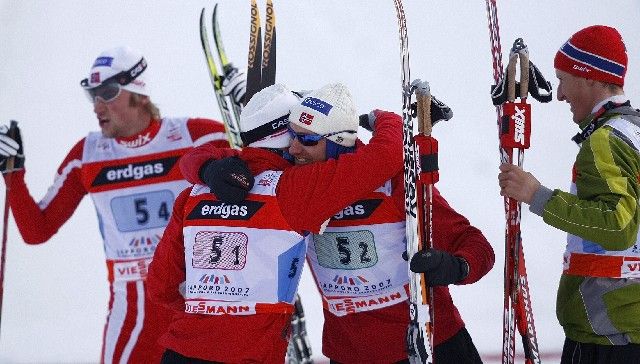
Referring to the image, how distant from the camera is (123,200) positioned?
379 centimetres

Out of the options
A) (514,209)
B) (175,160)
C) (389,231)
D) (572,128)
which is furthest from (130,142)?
(572,128)

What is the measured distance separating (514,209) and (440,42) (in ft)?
12.3

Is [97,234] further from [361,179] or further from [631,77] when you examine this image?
[361,179]

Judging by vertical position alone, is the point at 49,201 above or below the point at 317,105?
below

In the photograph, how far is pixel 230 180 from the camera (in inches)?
106

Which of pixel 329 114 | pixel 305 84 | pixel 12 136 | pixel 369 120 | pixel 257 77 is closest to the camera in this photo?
pixel 329 114

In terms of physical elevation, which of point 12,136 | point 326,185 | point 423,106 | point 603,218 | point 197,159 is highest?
point 12,136

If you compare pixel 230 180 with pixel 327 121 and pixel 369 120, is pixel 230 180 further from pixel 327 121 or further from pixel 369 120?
pixel 369 120

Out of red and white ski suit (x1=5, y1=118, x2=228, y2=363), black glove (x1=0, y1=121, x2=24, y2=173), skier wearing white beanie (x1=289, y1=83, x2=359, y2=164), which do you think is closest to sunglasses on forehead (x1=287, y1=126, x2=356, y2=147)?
skier wearing white beanie (x1=289, y1=83, x2=359, y2=164)

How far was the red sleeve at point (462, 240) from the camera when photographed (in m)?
2.85

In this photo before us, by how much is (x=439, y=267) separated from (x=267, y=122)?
65 centimetres

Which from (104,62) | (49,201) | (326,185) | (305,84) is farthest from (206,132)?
(305,84)

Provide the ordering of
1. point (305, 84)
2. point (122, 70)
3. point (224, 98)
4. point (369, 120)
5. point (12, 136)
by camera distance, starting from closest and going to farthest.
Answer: point (369, 120)
point (122, 70)
point (12, 136)
point (224, 98)
point (305, 84)

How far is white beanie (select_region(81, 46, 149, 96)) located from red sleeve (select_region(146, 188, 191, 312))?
A: 108cm
